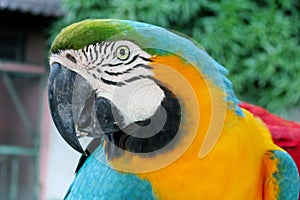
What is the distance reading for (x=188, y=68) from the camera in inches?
34.1

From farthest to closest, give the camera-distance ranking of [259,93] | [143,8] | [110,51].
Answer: [259,93] < [143,8] < [110,51]

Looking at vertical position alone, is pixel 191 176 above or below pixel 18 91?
above

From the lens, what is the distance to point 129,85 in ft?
2.73

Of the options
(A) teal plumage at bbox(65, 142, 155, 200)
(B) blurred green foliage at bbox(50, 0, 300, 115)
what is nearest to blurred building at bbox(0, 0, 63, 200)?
A: (B) blurred green foliage at bbox(50, 0, 300, 115)

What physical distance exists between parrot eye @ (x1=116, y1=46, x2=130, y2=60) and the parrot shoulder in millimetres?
305

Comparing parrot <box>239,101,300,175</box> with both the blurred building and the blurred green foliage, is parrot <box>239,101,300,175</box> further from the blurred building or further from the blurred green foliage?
the blurred building

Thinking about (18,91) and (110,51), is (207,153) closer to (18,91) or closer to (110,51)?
(110,51)

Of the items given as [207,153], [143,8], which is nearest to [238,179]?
[207,153]

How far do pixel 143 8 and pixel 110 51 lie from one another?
156cm

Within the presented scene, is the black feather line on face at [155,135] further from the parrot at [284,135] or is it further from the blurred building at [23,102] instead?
the blurred building at [23,102]

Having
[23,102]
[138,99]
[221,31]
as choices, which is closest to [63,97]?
[138,99]

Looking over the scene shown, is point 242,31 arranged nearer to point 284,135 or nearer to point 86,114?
point 284,135

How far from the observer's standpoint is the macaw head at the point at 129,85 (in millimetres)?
811

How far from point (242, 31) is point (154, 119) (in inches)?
63.5
